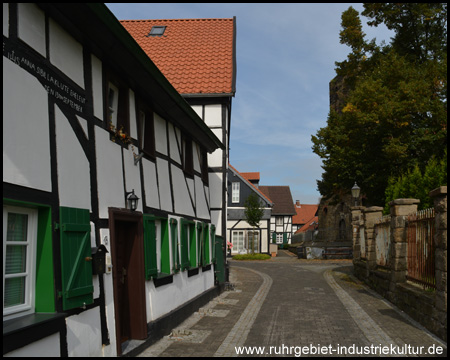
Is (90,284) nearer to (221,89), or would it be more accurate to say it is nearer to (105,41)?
(105,41)

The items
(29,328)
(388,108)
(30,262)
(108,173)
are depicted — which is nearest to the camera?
(29,328)

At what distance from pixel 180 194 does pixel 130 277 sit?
11.2ft

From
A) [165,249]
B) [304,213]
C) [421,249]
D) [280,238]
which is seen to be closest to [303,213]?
[304,213]

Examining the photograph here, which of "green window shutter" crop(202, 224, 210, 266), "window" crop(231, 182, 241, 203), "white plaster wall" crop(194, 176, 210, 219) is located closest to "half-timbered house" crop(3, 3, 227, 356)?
"green window shutter" crop(202, 224, 210, 266)

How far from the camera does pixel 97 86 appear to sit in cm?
666

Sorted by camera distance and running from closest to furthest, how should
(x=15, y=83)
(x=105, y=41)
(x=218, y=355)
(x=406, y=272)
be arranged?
(x=15, y=83) → (x=105, y=41) → (x=218, y=355) → (x=406, y=272)

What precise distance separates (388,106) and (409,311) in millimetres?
13830

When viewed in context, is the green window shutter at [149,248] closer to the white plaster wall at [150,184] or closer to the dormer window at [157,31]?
the white plaster wall at [150,184]

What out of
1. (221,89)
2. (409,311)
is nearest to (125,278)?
(409,311)

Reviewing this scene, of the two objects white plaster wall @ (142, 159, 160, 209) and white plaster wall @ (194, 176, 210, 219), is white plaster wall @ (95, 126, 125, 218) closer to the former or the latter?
white plaster wall @ (142, 159, 160, 209)

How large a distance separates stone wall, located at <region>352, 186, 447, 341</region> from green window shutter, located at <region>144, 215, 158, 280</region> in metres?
4.77

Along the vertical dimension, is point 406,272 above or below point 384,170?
below

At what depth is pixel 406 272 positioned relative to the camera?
35.3ft

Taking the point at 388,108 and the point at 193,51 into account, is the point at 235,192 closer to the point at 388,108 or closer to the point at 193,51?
the point at 388,108
